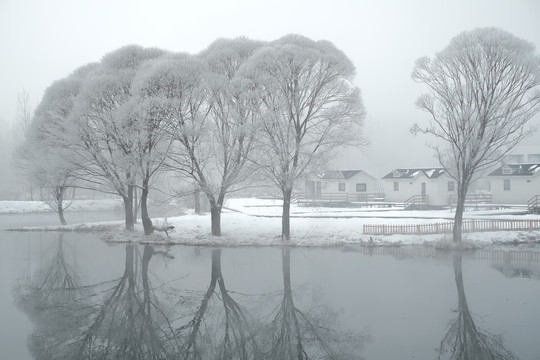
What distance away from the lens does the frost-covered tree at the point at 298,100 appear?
22.4 metres

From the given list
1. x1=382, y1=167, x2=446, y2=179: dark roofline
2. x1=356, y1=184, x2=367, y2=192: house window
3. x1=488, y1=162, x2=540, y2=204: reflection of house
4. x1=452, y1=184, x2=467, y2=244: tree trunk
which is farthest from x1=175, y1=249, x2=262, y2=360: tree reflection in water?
x1=356, y1=184, x2=367, y2=192: house window

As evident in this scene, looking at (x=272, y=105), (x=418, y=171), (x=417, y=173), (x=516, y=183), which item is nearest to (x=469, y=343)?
(x=272, y=105)

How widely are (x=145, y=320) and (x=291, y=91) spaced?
15957 mm

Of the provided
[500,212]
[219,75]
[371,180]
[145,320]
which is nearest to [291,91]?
[219,75]

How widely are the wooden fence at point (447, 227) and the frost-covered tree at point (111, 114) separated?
16.7 meters

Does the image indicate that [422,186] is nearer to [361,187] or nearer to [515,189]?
[361,187]

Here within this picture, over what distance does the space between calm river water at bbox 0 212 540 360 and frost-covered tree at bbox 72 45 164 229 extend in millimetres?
7731

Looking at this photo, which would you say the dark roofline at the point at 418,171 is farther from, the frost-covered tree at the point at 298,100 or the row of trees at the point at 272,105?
the frost-covered tree at the point at 298,100

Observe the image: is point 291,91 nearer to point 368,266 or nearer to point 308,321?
point 368,266

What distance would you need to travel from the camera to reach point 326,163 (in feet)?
77.3

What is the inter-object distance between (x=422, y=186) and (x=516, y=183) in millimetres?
10001

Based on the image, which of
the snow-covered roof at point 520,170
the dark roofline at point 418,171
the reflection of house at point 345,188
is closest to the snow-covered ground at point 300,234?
the snow-covered roof at point 520,170

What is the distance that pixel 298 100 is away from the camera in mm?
23453

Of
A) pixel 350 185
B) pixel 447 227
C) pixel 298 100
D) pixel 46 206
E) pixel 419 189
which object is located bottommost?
pixel 447 227
